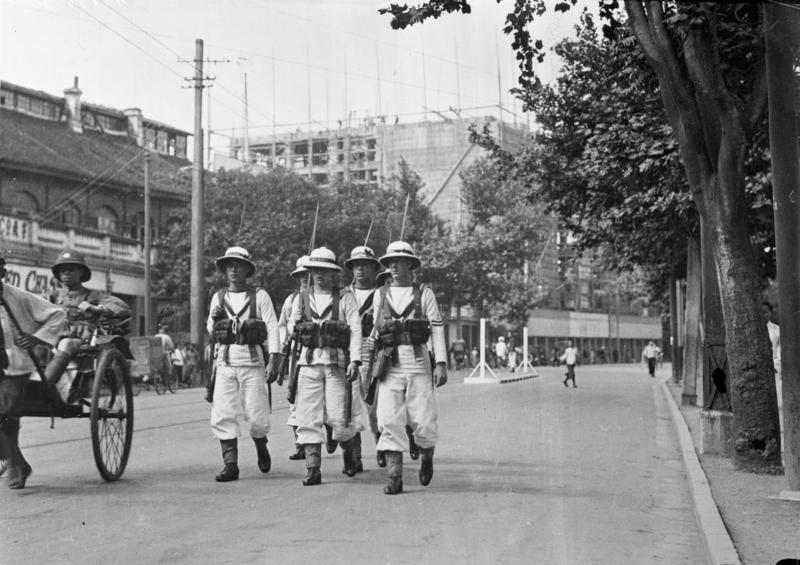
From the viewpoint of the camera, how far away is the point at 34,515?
670 cm

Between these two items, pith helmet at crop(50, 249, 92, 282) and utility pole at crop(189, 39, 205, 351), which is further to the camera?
utility pole at crop(189, 39, 205, 351)

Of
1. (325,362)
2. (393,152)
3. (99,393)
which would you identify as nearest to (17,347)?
(99,393)

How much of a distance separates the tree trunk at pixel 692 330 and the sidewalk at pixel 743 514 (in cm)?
1004

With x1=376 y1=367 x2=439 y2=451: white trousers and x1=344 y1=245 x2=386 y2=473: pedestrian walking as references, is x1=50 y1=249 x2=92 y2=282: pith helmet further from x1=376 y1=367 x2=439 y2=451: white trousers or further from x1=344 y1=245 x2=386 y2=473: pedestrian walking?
x1=376 y1=367 x2=439 y2=451: white trousers

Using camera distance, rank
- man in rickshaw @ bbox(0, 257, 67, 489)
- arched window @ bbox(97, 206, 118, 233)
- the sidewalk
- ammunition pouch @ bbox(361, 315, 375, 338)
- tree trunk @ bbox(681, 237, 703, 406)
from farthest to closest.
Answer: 1. arched window @ bbox(97, 206, 118, 233)
2. tree trunk @ bbox(681, 237, 703, 406)
3. ammunition pouch @ bbox(361, 315, 375, 338)
4. man in rickshaw @ bbox(0, 257, 67, 489)
5. the sidewalk

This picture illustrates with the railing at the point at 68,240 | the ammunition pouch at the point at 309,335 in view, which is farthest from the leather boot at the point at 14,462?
the railing at the point at 68,240

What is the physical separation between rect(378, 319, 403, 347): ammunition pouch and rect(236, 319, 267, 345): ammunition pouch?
3.65 feet

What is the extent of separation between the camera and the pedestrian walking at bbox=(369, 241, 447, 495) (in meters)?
8.01

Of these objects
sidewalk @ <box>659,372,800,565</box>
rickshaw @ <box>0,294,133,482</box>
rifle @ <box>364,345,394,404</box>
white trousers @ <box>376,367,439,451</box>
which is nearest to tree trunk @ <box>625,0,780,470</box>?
sidewalk @ <box>659,372,800,565</box>

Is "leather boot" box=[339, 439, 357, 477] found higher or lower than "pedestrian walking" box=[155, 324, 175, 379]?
lower

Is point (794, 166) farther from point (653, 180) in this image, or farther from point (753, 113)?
point (653, 180)

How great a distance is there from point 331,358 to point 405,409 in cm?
81

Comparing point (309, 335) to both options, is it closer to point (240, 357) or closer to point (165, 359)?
point (240, 357)

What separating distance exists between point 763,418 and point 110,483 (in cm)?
622
